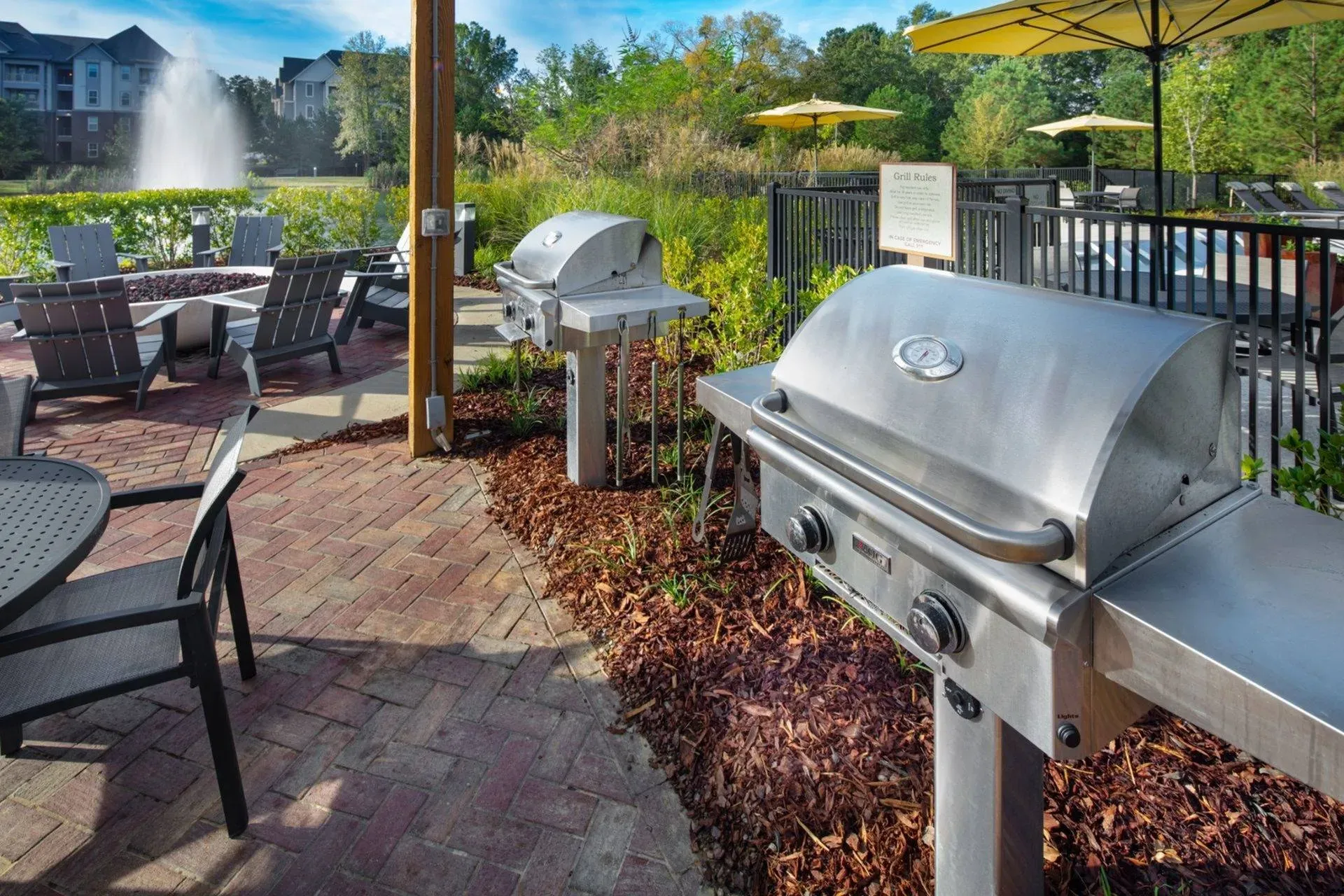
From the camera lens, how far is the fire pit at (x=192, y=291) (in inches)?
270

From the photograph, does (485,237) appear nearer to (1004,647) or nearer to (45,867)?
(45,867)

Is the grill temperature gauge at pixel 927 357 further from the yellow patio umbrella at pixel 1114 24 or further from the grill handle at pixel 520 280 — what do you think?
the yellow patio umbrella at pixel 1114 24

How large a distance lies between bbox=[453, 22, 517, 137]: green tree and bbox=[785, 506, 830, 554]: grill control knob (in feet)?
123

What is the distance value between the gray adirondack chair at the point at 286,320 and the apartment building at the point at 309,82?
4190 centimetres

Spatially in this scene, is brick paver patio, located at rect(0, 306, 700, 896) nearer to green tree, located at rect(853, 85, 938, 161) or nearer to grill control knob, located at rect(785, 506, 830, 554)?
grill control knob, located at rect(785, 506, 830, 554)

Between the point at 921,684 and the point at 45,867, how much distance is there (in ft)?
7.08

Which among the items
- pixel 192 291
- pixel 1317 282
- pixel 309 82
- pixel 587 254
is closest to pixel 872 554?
pixel 587 254

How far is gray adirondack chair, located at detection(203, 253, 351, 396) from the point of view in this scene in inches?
229

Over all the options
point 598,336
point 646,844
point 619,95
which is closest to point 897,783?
point 646,844

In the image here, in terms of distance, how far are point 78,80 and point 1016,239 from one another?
43408 mm

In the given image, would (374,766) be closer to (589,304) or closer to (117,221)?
(589,304)

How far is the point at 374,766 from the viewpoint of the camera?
226cm

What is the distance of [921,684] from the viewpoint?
2363 millimetres

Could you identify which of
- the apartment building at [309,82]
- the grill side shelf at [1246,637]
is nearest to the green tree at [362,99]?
the apartment building at [309,82]
